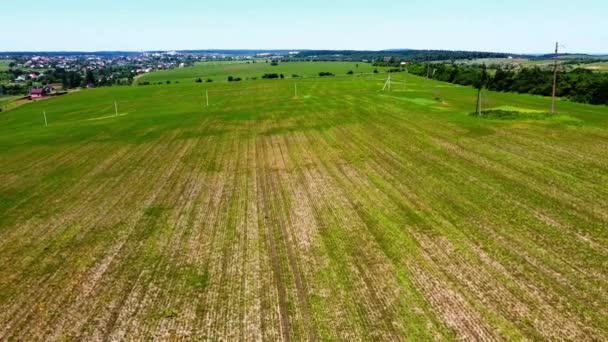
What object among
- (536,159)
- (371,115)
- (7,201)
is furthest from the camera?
(371,115)

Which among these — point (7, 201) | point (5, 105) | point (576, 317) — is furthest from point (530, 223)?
point (5, 105)

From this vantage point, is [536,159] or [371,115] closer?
[536,159]

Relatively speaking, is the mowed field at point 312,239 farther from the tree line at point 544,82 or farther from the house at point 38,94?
the house at point 38,94

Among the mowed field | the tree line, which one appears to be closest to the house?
the mowed field

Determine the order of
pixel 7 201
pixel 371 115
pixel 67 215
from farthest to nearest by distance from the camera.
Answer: pixel 371 115
pixel 7 201
pixel 67 215

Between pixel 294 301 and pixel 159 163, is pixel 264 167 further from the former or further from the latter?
pixel 294 301

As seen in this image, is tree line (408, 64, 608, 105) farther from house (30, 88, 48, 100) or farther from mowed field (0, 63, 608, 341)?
house (30, 88, 48, 100)

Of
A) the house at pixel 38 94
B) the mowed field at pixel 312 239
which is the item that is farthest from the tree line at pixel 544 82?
the house at pixel 38 94
